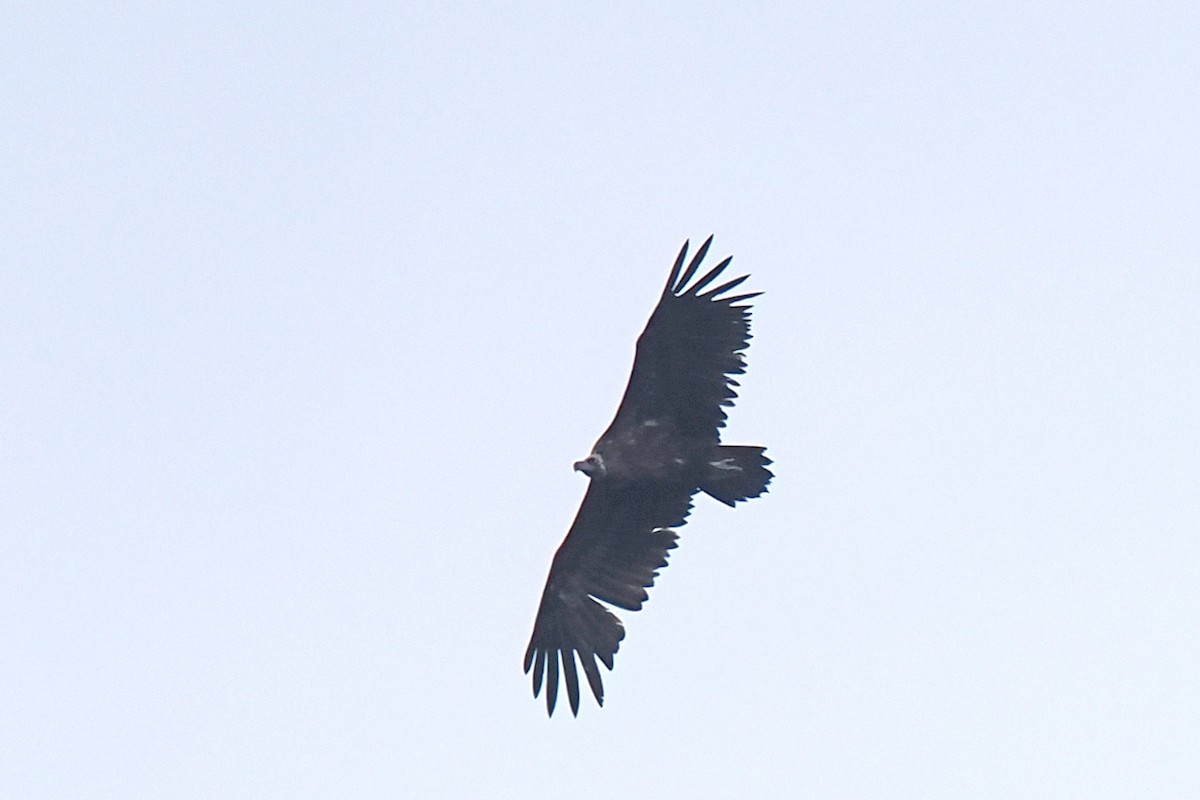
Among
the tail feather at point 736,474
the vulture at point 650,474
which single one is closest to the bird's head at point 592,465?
the vulture at point 650,474

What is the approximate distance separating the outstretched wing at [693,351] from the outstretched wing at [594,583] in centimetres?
163

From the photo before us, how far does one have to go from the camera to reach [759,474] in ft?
62.1

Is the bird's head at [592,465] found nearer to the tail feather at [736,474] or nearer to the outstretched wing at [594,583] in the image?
the outstretched wing at [594,583]

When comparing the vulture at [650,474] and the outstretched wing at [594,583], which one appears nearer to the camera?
the vulture at [650,474]

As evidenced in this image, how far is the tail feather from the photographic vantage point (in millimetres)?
18953

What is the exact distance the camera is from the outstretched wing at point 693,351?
1925 cm

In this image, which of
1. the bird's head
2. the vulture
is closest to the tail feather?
the vulture

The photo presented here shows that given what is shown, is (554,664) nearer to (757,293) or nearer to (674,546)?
(674,546)

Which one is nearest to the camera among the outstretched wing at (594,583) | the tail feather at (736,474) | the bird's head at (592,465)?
the tail feather at (736,474)

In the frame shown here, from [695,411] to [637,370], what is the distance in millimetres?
805

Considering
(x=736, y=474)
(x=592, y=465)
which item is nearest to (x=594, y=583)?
(x=592, y=465)

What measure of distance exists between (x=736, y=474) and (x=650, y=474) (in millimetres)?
1176

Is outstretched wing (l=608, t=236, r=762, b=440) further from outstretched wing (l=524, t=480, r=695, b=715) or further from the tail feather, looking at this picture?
outstretched wing (l=524, t=480, r=695, b=715)

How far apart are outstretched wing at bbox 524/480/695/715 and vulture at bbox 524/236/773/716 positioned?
0.04 ft
